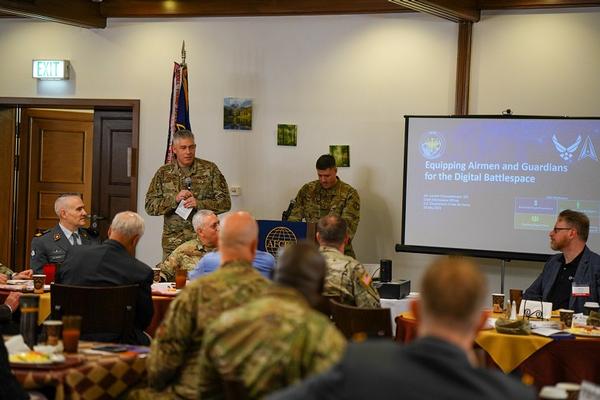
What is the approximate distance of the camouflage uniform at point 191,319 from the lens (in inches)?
135

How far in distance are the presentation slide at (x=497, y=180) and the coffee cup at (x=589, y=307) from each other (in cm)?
244

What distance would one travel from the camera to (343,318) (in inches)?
191

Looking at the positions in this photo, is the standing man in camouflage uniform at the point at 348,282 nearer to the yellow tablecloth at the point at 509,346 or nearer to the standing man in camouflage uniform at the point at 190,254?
the yellow tablecloth at the point at 509,346

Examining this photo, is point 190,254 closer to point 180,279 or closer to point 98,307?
point 180,279

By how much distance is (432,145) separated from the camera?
29.3 ft

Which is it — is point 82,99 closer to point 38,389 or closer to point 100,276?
point 100,276

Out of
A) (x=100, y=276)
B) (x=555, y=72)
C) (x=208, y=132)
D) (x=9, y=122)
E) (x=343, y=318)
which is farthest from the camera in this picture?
(x=9, y=122)

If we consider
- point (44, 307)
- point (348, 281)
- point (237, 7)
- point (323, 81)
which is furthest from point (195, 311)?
point (237, 7)

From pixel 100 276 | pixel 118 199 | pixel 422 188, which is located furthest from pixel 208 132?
pixel 100 276

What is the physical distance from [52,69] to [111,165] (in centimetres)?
119

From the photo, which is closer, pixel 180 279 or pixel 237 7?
pixel 180 279

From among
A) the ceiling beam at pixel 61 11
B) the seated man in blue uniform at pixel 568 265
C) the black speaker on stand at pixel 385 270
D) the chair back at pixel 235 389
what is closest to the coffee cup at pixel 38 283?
the black speaker on stand at pixel 385 270

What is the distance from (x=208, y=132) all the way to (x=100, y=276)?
4991 millimetres

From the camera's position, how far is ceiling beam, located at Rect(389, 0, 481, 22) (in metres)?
8.32
